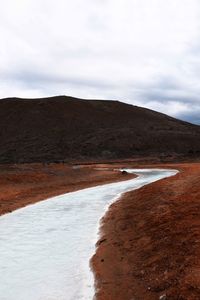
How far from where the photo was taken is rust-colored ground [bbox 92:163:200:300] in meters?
10.6

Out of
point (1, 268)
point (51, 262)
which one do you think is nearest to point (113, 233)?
point (51, 262)

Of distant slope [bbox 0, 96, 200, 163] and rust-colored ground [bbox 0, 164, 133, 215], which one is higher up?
distant slope [bbox 0, 96, 200, 163]

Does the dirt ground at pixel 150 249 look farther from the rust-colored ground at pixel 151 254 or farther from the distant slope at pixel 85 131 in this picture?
the distant slope at pixel 85 131

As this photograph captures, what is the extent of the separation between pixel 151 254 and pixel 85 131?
127833 millimetres

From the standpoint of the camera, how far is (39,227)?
19.9 m

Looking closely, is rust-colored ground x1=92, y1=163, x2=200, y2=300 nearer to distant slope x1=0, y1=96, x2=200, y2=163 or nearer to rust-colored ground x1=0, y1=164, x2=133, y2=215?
Answer: rust-colored ground x1=0, y1=164, x2=133, y2=215

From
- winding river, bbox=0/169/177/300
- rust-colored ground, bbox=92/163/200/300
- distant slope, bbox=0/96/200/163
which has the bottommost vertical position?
winding river, bbox=0/169/177/300

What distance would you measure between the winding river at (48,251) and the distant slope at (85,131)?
313 ft

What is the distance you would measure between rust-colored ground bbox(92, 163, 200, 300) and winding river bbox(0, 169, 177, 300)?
50cm

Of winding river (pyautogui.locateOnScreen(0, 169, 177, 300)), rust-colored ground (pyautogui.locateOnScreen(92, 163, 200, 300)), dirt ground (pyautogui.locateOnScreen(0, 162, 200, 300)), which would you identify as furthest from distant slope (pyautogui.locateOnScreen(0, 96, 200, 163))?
rust-colored ground (pyautogui.locateOnScreen(92, 163, 200, 300))

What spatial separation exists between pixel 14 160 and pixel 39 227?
335 ft

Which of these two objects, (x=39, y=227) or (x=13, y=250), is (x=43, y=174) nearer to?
(x=39, y=227)

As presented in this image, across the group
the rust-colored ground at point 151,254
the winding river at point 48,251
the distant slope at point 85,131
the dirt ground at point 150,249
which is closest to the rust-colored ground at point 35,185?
the dirt ground at point 150,249

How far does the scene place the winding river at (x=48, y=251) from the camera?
434 inches
